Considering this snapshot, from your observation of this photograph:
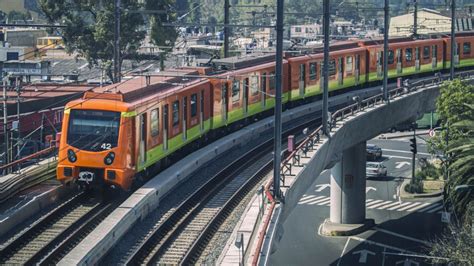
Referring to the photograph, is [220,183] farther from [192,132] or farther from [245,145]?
[245,145]

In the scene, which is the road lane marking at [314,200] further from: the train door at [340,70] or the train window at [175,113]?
the train window at [175,113]

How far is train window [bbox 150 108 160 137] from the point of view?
23.7 m

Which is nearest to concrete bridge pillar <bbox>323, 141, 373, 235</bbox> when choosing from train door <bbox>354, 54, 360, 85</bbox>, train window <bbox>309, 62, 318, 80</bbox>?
train door <bbox>354, 54, 360, 85</bbox>

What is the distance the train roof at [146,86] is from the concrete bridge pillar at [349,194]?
1535 cm

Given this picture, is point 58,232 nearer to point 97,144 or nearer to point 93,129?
point 97,144

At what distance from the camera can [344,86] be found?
4372 centimetres

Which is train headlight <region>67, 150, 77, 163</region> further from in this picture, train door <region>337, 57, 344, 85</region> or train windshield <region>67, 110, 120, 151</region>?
train door <region>337, 57, 344, 85</region>

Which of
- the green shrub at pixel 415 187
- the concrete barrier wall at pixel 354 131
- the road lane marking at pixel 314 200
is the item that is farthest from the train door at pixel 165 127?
the green shrub at pixel 415 187

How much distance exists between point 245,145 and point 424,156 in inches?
1296

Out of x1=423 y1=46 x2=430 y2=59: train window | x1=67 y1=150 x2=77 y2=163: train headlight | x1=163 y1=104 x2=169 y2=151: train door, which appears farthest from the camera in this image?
x1=423 y1=46 x2=430 y2=59: train window

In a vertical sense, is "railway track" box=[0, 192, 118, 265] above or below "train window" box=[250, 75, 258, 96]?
below

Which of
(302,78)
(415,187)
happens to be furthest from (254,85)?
(415,187)

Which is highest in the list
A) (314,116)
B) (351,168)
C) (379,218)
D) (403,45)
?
(403,45)

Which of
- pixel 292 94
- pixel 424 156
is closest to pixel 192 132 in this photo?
pixel 292 94
